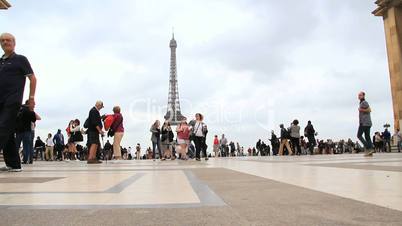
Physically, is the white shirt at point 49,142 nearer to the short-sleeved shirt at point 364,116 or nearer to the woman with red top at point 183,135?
the woman with red top at point 183,135

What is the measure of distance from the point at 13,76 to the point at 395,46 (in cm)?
2800

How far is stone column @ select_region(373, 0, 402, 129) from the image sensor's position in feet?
95.1

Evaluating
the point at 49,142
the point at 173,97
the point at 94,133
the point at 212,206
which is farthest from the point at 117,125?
the point at 173,97

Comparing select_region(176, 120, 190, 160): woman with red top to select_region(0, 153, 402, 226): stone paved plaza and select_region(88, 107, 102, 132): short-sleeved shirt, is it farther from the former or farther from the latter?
select_region(0, 153, 402, 226): stone paved plaza

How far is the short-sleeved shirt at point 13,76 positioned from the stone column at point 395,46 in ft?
88.6

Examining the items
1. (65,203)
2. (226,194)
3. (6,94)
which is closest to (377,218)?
(226,194)

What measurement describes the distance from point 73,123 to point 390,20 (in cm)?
2175

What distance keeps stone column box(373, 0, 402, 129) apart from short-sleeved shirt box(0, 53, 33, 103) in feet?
88.6

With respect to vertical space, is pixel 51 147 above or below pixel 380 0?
below

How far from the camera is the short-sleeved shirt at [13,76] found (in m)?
6.28

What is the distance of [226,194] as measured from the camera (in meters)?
3.79

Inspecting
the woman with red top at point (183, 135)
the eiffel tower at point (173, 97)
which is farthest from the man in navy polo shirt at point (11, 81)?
the eiffel tower at point (173, 97)

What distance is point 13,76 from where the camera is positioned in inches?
255

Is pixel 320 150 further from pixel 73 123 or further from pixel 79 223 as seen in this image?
pixel 79 223
